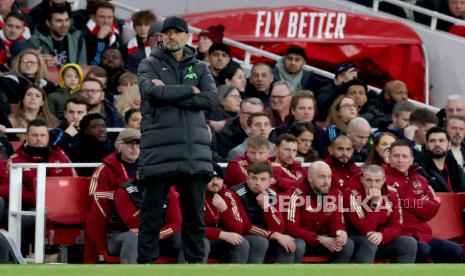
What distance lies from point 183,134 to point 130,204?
72.0 inches

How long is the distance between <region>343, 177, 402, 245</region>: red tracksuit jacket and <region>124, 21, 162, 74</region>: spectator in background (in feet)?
13.3

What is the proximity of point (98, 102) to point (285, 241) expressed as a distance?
276 centimetres

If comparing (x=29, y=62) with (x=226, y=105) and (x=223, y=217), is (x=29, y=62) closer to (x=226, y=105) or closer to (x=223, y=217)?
(x=226, y=105)

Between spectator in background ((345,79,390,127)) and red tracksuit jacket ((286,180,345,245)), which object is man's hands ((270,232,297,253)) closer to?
red tracksuit jacket ((286,180,345,245))

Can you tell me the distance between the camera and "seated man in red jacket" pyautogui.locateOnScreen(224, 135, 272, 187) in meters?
15.9

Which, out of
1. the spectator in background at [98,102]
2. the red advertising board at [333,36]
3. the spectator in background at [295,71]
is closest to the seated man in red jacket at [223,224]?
the spectator in background at [98,102]

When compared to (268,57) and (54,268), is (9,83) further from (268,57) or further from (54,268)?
(54,268)

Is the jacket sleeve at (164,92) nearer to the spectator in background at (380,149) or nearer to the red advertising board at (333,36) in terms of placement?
the spectator in background at (380,149)

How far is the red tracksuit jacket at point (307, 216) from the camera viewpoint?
15.6 m

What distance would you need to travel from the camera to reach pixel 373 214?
1584 cm

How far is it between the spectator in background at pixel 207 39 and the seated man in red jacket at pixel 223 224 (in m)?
4.00

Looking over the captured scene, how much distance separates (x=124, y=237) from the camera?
1490 centimetres

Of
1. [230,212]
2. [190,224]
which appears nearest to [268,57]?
[230,212]

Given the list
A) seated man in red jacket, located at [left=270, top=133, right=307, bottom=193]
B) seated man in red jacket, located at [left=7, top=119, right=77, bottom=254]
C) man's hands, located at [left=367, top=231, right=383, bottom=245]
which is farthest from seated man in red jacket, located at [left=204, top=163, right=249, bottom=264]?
seated man in red jacket, located at [left=7, top=119, right=77, bottom=254]
